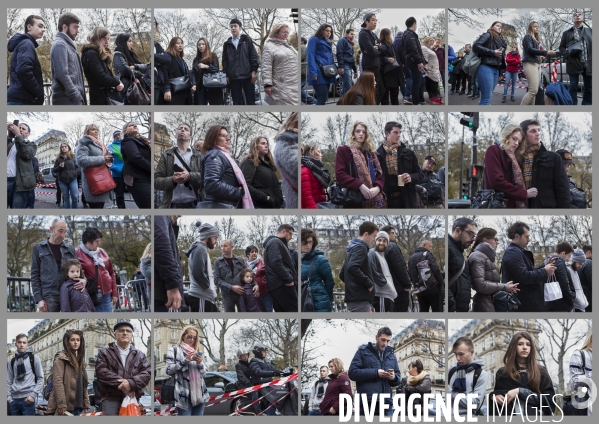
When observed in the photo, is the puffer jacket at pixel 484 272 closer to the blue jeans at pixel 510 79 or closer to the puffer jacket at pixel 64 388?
the blue jeans at pixel 510 79

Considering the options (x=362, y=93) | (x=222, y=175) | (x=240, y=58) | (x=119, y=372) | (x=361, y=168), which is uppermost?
(x=240, y=58)

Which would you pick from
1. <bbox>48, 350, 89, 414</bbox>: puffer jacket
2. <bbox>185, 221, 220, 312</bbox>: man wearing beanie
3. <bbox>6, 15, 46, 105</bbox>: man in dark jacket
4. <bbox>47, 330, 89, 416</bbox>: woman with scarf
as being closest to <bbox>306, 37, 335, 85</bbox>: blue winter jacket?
<bbox>185, 221, 220, 312</bbox>: man wearing beanie

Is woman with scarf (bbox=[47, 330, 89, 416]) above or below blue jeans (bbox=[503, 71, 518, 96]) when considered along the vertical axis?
below

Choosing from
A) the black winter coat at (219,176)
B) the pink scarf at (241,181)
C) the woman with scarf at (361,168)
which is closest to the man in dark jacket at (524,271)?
the woman with scarf at (361,168)

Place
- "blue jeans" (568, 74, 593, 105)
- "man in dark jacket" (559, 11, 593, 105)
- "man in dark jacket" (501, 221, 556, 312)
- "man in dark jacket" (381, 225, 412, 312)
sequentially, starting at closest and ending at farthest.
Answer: "man in dark jacket" (381, 225, 412, 312) → "man in dark jacket" (501, 221, 556, 312) → "man in dark jacket" (559, 11, 593, 105) → "blue jeans" (568, 74, 593, 105)

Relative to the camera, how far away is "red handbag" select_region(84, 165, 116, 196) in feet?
55.4

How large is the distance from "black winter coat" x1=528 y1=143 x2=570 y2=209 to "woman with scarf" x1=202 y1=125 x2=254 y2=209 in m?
4.31

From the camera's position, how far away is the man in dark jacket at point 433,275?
16.7 metres

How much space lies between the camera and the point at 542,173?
16922mm

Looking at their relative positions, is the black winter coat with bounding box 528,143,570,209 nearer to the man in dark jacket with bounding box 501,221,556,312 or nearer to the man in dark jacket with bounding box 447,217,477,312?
the man in dark jacket with bounding box 501,221,556,312

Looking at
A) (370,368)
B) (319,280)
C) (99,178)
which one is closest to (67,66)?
(99,178)

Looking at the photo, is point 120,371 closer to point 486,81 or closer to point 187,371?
point 187,371

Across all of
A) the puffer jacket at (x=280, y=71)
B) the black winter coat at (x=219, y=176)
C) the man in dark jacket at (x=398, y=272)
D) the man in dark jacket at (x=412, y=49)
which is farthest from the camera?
the man in dark jacket at (x=412, y=49)

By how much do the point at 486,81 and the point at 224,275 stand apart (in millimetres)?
4922
